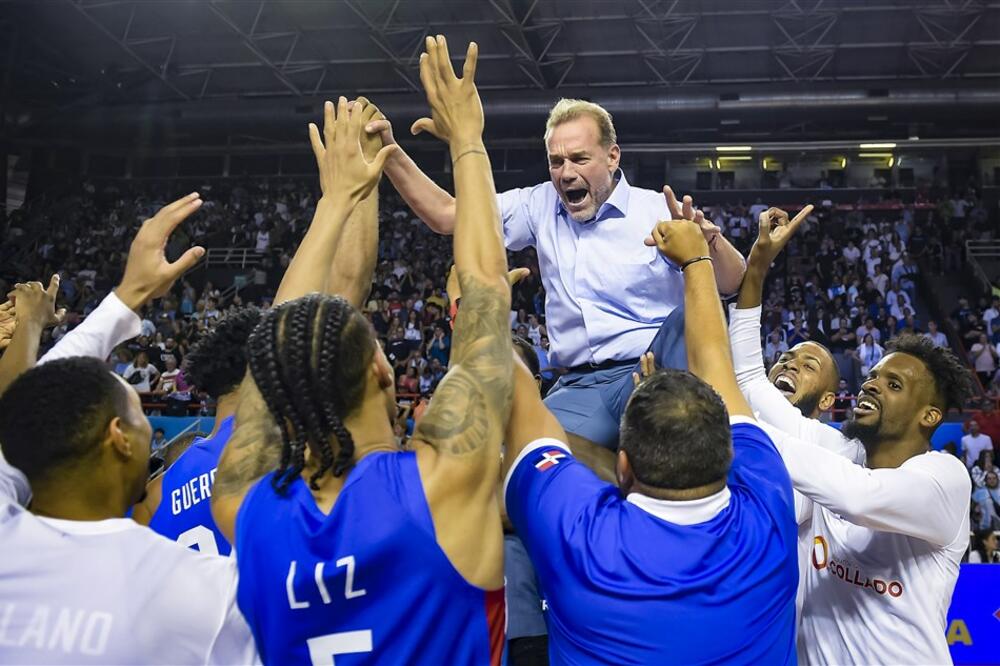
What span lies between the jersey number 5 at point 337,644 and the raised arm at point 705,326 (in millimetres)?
1133

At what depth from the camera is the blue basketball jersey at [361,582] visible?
1.84 meters

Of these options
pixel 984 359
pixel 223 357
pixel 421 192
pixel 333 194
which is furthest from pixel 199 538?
pixel 984 359

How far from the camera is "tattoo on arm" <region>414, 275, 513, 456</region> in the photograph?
1.90 metres

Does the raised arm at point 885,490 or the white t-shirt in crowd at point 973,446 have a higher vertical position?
the raised arm at point 885,490

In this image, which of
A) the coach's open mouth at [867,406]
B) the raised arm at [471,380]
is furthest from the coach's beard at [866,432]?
the raised arm at [471,380]

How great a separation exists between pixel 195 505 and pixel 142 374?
1174 centimetres

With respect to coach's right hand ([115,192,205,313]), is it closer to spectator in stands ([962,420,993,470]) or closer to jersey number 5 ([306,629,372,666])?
jersey number 5 ([306,629,372,666])

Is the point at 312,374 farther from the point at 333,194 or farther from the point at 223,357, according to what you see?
the point at 223,357

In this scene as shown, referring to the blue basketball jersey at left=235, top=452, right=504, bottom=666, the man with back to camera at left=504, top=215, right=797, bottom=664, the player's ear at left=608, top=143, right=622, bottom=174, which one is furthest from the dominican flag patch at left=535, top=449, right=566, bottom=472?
the player's ear at left=608, top=143, right=622, bottom=174

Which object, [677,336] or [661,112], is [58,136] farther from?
[677,336]

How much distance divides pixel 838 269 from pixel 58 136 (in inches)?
746

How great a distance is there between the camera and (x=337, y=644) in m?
1.88

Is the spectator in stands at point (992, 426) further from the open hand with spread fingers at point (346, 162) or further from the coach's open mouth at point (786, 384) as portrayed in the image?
the open hand with spread fingers at point (346, 162)

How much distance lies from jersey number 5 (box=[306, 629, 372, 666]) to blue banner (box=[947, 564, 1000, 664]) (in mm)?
4756
